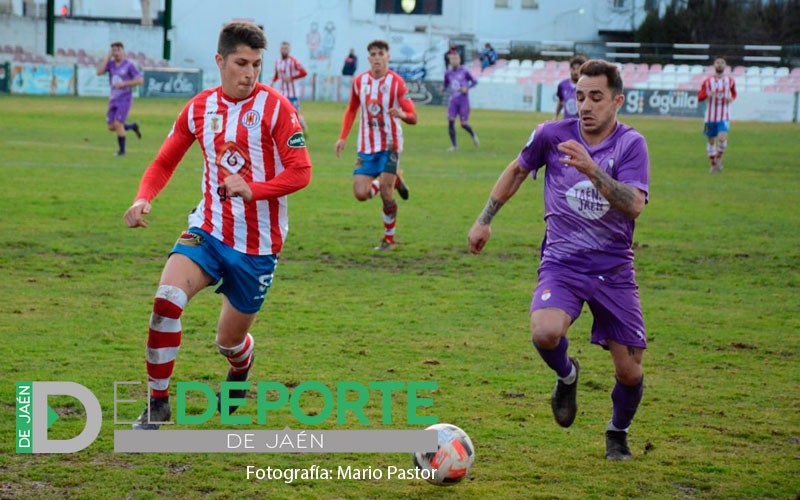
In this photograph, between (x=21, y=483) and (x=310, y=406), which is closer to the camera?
(x=21, y=483)

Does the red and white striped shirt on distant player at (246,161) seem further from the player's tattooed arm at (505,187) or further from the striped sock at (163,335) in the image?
the player's tattooed arm at (505,187)

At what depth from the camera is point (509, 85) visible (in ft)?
162

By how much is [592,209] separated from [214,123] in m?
2.13

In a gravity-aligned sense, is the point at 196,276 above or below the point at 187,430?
above

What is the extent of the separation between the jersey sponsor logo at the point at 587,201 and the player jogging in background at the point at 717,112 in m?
17.7

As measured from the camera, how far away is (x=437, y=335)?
8.73m

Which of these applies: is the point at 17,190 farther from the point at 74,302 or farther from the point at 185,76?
the point at 185,76

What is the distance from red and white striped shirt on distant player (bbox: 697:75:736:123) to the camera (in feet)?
76.4

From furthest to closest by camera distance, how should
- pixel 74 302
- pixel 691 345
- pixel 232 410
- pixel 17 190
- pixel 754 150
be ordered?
pixel 754 150 → pixel 17 190 → pixel 74 302 → pixel 691 345 → pixel 232 410

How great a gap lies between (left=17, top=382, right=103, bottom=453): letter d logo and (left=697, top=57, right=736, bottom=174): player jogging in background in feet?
59.8

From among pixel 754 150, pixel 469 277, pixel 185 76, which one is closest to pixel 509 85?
pixel 185 76

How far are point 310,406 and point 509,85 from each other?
4377 centimetres

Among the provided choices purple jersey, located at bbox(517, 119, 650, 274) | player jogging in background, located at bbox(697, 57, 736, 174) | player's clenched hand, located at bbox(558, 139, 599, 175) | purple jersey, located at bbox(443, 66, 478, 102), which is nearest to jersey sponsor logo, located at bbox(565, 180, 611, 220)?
purple jersey, located at bbox(517, 119, 650, 274)

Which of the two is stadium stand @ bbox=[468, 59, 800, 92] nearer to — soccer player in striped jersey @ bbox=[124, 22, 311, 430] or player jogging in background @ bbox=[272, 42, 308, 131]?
player jogging in background @ bbox=[272, 42, 308, 131]
